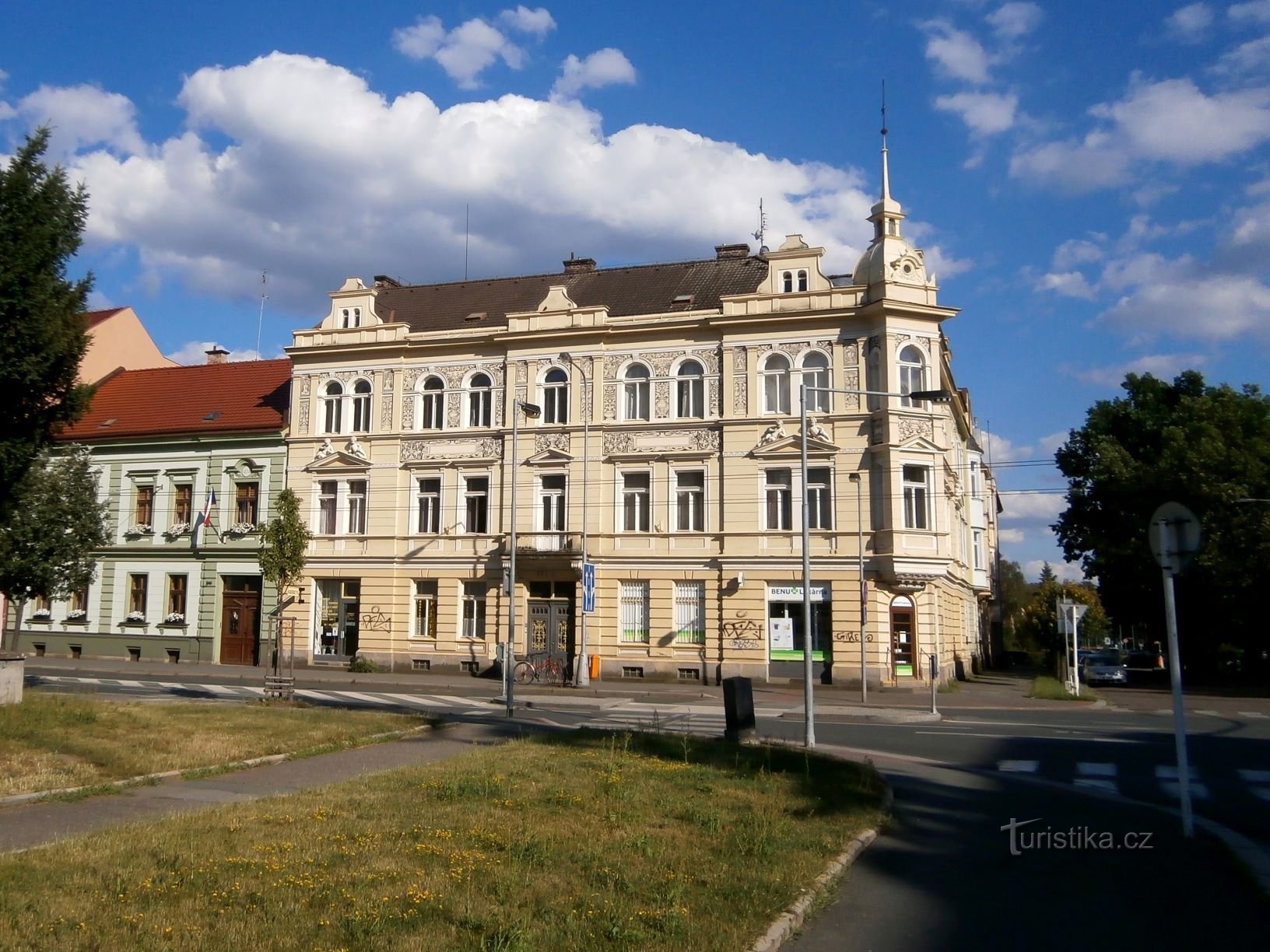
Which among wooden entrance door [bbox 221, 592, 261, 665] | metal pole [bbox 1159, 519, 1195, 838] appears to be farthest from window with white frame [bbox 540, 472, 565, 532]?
metal pole [bbox 1159, 519, 1195, 838]

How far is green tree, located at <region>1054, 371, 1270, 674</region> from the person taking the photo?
37969 millimetres

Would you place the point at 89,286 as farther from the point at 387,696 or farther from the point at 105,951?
the point at 387,696

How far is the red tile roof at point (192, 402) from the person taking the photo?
4116 cm

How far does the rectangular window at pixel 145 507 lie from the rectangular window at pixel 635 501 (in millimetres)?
19415

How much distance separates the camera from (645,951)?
600 cm

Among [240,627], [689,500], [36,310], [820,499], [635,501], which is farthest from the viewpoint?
[240,627]

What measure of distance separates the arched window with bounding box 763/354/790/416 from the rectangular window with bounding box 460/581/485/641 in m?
11.8

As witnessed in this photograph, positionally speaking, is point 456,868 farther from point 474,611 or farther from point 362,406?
point 362,406

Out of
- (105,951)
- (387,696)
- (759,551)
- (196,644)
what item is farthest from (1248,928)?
(196,644)

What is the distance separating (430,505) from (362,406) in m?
4.76

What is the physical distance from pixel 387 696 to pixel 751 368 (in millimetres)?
15601

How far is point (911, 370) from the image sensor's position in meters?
33.3

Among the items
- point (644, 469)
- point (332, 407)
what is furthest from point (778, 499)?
point (332, 407)

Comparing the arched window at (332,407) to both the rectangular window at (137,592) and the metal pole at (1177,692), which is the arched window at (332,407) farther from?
the metal pole at (1177,692)
